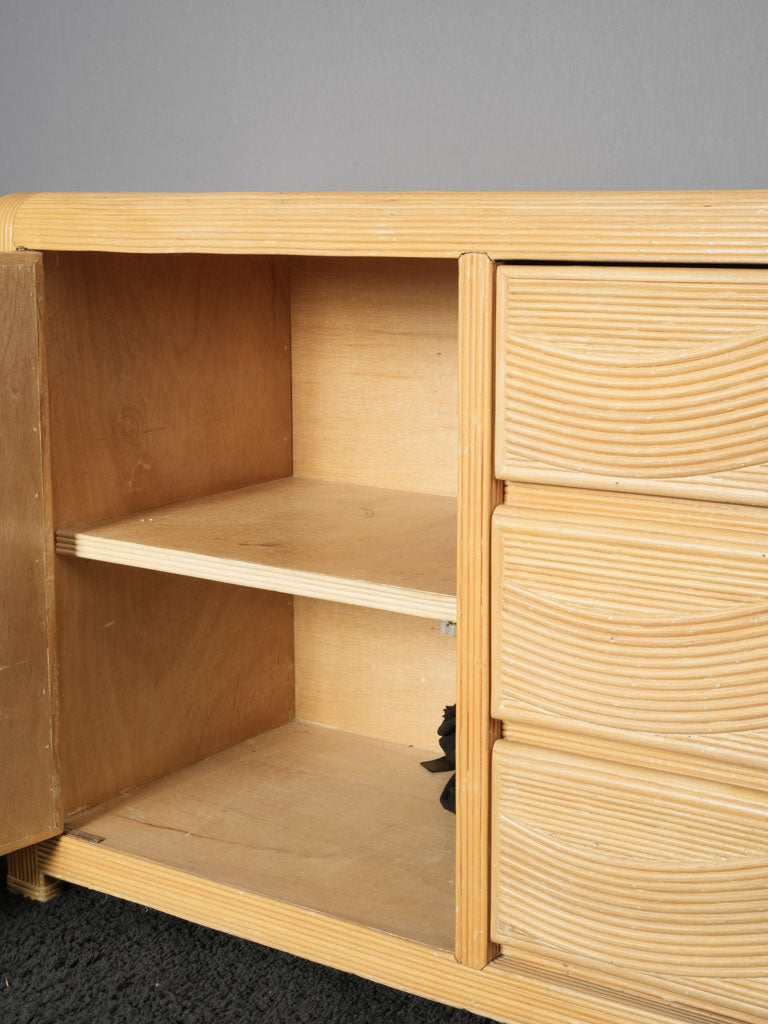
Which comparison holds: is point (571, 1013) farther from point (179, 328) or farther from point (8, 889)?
point (179, 328)

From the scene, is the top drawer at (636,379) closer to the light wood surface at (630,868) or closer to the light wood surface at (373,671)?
the light wood surface at (630,868)

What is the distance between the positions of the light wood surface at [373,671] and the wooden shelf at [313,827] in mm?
31

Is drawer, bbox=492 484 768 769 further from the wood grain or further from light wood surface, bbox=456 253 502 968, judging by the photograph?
the wood grain

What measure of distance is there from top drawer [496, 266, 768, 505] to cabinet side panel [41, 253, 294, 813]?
0.51 meters

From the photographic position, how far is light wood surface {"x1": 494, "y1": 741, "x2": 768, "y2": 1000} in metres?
0.90

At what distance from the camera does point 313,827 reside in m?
1.30

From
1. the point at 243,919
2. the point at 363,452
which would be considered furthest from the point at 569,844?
the point at 363,452

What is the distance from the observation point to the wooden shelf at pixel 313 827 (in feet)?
3.75

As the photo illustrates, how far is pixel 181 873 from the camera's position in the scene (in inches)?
46.8

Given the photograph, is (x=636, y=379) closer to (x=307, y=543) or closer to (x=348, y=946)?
(x=307, y=543)

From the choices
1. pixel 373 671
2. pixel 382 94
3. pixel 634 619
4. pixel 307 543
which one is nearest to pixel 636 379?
pixel 634 619

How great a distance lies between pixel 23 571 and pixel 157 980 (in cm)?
40

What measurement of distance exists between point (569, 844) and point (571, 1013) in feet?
0.45

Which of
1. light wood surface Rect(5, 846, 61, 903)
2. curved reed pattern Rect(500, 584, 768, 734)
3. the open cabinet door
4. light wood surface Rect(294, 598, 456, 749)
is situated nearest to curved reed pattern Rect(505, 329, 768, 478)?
A: curved reed pattern Rect(500, 584, 768, 734)
